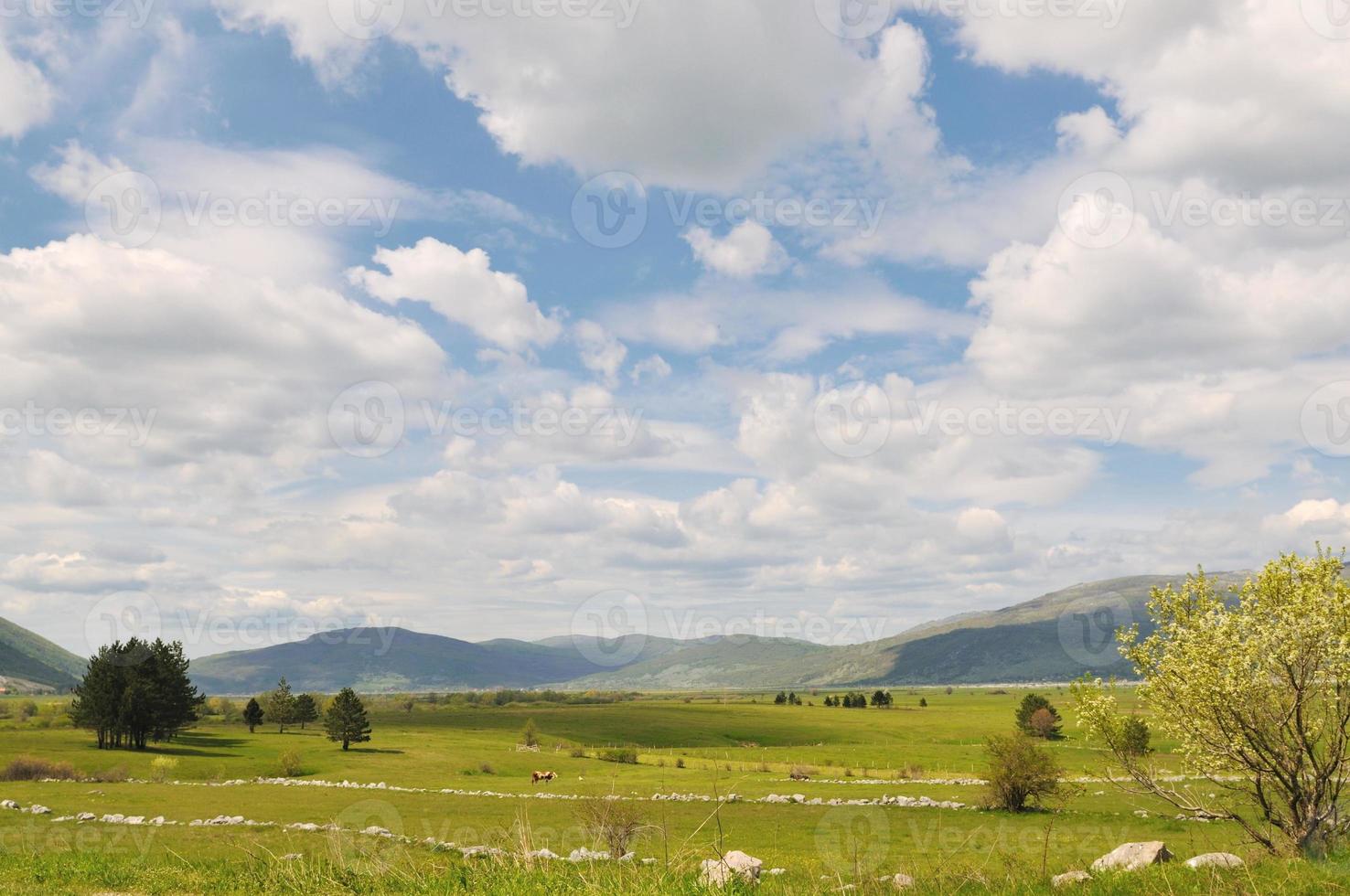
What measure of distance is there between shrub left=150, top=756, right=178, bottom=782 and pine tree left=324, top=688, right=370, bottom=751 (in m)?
28.3

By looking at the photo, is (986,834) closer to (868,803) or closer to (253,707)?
(868,803)

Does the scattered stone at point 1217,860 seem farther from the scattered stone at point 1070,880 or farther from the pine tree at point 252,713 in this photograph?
the pine tree at point 252,713

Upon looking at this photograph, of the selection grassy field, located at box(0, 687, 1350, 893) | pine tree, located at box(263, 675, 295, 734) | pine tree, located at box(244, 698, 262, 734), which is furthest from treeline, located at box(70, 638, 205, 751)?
pine tree, located at box(263, 675, 295, 734)

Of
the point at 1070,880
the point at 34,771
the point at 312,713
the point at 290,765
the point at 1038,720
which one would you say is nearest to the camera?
the point at 1070,880

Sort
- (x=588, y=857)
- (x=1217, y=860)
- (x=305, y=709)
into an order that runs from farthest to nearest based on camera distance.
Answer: (x=305, y=709), (x=588, y=857), (x=1217, y=860)

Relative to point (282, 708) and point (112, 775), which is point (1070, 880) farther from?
point (282, 708)

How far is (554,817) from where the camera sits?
52.1 m

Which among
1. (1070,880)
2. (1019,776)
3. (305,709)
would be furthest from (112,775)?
(1070,880)

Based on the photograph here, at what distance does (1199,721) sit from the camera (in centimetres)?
2314

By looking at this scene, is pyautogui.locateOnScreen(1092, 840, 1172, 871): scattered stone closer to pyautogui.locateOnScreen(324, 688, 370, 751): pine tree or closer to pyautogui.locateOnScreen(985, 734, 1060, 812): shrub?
pyautogui.locateOnScreen(985, 734, 1060, 812): shrub

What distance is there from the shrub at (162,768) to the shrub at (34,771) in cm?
599
